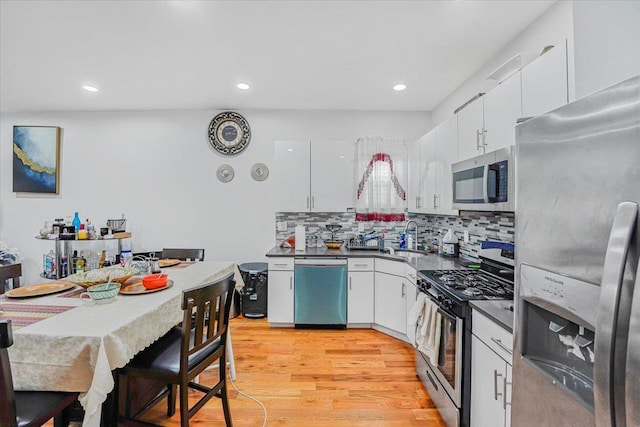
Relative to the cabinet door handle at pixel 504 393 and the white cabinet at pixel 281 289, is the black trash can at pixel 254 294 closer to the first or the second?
the white cabinet at pixel 281 289

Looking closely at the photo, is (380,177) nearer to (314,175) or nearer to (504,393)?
(314,175)

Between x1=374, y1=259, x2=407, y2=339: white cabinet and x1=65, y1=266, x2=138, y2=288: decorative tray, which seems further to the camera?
x1=374, y1=259, x2=407, y2=339: white cabinet

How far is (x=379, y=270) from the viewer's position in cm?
336

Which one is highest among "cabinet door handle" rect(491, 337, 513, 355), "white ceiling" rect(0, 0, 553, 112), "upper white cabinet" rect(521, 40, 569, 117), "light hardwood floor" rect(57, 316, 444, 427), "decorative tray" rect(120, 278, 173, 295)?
"white ceiling" rect(0, 0, 553, 112)

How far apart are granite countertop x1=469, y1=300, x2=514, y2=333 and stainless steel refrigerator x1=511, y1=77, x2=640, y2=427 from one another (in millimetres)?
410

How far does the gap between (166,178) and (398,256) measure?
A: 325 centimetres

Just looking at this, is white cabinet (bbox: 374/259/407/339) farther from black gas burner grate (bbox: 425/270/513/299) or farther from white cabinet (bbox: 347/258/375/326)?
black gas burner grate (bbox: 425/270/513/299)

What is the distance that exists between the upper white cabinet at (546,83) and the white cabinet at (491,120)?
0.23 feet

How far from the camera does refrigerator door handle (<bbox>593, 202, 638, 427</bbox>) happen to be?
2.05 ft

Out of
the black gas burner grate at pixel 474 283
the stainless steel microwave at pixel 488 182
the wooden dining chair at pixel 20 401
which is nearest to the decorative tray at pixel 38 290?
the wooden dining chair at pixel 20 401

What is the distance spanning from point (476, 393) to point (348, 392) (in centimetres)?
100

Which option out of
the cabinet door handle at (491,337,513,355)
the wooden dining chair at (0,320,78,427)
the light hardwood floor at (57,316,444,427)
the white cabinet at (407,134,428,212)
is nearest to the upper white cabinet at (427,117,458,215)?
the white cabinet at (407,134,428,212)

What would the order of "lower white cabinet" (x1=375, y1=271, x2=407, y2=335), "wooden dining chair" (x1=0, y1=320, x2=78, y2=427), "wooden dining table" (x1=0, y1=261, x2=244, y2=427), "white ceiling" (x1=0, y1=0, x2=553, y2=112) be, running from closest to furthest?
"wooden dining chair" (x1=0, y1=320, x2=78, y2=427), "wooden dining table" (x1=0, y1=261, x2=244, y2=427), "white ceiling" (x1=0, y1=0, x2=553, y2=112), "lower white cabinet" (x1=375, y1=271, x2=407, y2=335)

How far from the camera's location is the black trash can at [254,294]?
370 centimetres
